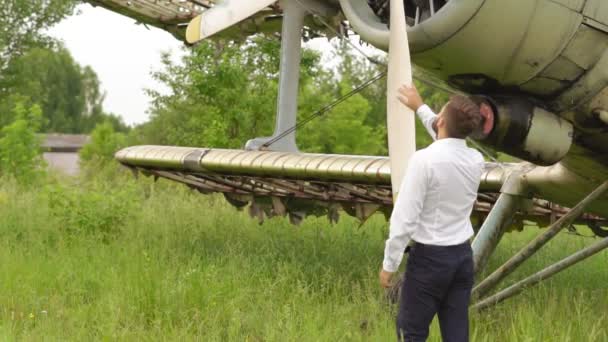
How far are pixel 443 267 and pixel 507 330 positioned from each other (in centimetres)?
176

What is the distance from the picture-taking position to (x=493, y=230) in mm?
5523

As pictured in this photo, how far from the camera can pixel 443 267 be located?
3377mm

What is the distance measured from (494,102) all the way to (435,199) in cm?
80

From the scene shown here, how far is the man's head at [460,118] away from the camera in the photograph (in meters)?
3.35

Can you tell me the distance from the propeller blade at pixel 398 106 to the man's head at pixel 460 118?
52 cm

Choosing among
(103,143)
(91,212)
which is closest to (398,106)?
(91,212)

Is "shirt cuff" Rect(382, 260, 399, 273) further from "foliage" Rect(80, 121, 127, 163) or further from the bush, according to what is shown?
"foliage" Rect(80, 121, 127, 163)

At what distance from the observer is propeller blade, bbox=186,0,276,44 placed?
205 inches

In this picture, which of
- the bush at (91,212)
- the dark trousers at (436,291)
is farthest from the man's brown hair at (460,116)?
the bush at (91,212)

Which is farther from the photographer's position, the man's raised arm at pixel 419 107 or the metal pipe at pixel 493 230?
the metal pipe at pixel 493 230

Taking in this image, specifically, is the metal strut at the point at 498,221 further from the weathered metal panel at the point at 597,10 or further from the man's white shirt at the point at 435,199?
the man's white shirt at the point at 435,199

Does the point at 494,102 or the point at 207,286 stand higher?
the point at 494,102

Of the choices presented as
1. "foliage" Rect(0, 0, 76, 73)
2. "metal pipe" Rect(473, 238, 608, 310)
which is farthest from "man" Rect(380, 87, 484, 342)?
"foliage" Rect(0, 0, 76, 73)

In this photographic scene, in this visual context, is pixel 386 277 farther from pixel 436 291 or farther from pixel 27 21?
pixel 27 21
